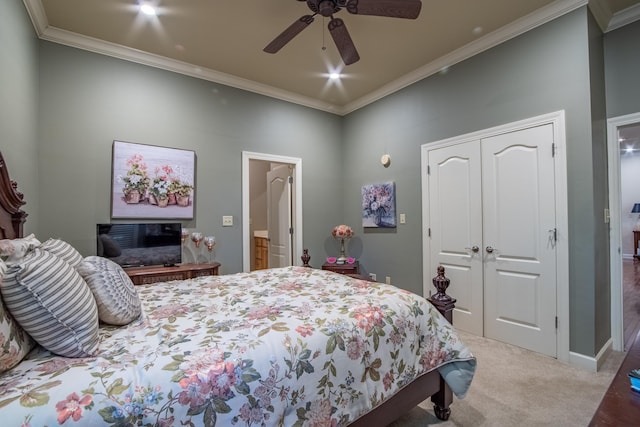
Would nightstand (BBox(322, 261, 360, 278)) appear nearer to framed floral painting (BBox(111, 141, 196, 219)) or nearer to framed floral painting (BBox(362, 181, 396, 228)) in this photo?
framed floral painting (BBox(362, 181, 396, 228))

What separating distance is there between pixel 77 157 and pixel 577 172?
14.6 feet

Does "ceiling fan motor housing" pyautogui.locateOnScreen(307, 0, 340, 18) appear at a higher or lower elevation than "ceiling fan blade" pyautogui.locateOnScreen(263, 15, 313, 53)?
higher

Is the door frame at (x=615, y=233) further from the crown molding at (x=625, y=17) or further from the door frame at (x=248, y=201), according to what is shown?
the door frame at (x=248, y=201)

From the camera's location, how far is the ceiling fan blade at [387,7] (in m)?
1.90

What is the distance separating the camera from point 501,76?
2934 mm

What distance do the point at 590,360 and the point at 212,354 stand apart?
2.91 metres

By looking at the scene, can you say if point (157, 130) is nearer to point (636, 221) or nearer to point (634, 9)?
point (634, 9)

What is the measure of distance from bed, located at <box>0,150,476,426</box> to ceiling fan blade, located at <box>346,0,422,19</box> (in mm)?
1781

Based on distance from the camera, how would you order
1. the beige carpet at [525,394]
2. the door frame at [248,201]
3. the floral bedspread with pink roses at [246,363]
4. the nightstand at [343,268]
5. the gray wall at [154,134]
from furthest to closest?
1. the nightstand at [343,268]
2. the door frame at [248,201]
3. the gray wall at [154,134]
4. the beige carpet at [525,394]
5. the floral bedspread with pink roses at [246,363]

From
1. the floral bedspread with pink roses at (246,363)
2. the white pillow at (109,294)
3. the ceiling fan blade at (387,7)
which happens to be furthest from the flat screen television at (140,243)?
the ceiling fan blade at (387,7)

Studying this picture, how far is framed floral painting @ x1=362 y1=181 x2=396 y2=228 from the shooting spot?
400 cm

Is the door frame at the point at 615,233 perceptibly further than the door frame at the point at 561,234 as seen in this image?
Yes

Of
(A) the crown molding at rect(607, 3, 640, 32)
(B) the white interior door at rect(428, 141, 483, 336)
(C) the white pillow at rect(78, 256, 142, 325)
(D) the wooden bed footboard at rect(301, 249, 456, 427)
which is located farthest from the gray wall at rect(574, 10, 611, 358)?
(C) the white pillow at rect(78, 256, 142, 325)

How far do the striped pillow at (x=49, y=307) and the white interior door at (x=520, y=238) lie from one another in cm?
315
